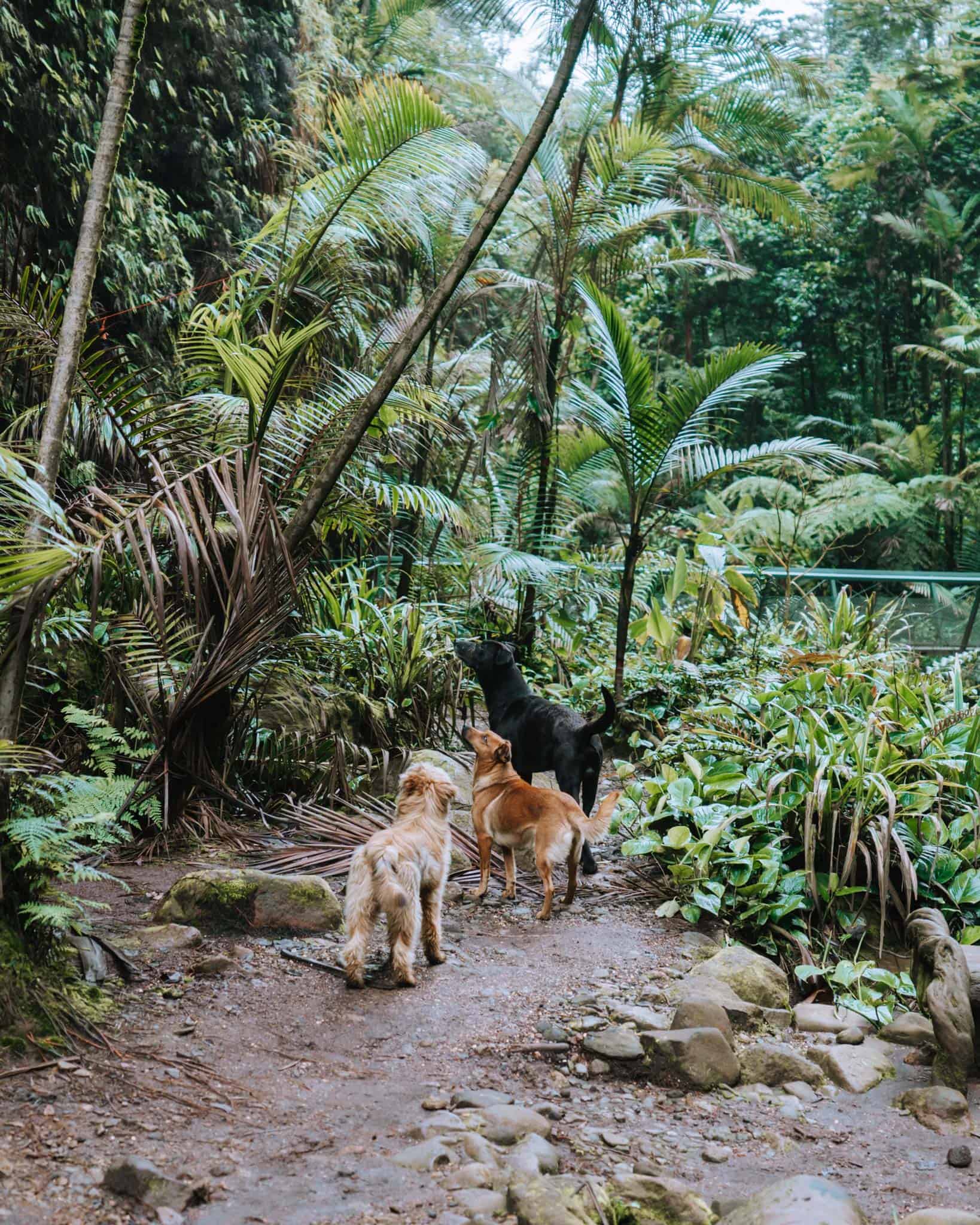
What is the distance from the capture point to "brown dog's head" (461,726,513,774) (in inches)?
175

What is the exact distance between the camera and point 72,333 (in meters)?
3.12

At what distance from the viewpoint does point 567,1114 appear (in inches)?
110

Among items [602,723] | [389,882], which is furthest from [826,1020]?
[389,882]

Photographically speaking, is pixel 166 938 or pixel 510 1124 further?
pixel 166 938

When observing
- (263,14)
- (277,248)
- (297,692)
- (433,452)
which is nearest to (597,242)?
(433,452)

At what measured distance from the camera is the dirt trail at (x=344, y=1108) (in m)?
2.14

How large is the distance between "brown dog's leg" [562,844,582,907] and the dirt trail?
58 centimetres

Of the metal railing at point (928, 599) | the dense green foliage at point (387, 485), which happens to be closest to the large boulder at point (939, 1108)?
the dense green foliage at point (387, 485)

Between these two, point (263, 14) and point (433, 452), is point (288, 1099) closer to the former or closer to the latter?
point (433, 452)

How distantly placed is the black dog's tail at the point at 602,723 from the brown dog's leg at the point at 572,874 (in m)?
0.65

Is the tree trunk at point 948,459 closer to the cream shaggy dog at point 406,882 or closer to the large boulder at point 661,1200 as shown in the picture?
the cream shaggy dog at point 406,882

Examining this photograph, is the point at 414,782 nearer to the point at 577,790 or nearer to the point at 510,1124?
the point at 510,1124

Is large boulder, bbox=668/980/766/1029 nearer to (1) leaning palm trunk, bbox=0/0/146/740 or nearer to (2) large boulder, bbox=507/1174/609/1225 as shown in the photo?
(2) large boulder, bbox=507/1174/609/1225

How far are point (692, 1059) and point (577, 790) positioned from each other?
2099mm
